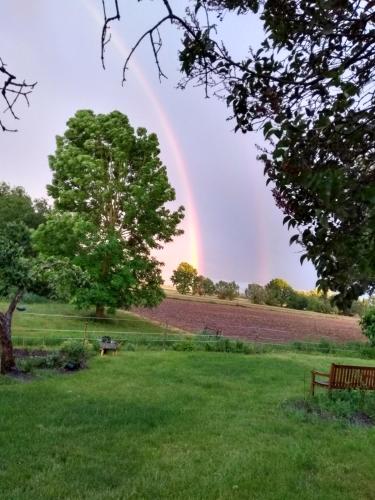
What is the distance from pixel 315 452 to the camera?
7.20 metres

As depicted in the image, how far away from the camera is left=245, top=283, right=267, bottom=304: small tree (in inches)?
2741

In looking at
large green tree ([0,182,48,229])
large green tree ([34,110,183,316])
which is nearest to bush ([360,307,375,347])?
large green tree ([34,110,183,316])

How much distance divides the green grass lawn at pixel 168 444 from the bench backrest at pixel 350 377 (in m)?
1.05

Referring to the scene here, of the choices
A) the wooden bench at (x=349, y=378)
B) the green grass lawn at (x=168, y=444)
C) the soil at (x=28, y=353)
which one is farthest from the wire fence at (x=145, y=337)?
the wooden bench at (x=349, y=378)

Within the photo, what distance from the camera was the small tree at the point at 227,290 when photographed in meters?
69.1

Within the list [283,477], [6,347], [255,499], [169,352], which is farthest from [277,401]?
[169,352]

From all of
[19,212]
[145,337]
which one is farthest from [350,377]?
[19,212]

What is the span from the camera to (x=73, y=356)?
1462cm

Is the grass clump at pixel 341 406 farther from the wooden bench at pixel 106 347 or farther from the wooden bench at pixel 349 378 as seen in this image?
the wooden bench at pixel 106 347

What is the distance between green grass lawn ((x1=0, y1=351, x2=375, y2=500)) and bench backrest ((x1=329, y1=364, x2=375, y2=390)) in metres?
1.05

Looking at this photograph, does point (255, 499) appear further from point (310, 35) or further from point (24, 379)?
point (24, 379)

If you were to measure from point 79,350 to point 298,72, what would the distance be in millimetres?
12801

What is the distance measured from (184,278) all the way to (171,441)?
62242 mm

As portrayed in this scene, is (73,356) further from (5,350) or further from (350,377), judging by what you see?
(350,377)
